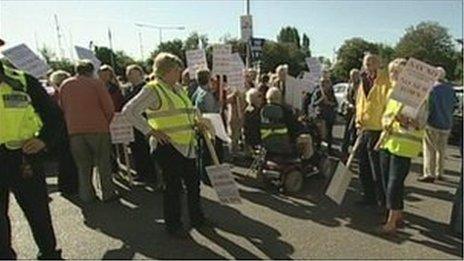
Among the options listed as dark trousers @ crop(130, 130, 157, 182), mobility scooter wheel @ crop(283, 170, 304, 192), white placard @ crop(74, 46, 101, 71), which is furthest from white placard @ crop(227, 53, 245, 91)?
mobility scooter wheel @ crop(283, 170, 304, 192)

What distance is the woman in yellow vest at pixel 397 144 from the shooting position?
6520 mm

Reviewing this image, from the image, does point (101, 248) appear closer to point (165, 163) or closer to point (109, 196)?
point (165, 163)

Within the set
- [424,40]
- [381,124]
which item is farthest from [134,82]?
[424,40]

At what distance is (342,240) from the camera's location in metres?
6.58

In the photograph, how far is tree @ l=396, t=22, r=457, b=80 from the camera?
245 ft

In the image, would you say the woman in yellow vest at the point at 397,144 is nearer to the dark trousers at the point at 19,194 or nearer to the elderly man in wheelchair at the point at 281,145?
the elderly man in wheelchair at the point at 281,145

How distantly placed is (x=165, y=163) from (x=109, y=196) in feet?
7.61

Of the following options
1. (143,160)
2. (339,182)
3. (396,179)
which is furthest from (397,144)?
(143,160)

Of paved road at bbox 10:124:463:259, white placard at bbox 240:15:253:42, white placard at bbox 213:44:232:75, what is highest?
white placard at bbox 240:15:253:42

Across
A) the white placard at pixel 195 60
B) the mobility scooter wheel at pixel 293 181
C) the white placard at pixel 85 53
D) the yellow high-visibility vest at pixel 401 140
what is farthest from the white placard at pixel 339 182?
the white placard at pixel 85 53

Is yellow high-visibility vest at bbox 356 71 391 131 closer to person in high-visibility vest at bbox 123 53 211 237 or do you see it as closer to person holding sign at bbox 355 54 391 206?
person holding sign at bbox 355 54 391 206

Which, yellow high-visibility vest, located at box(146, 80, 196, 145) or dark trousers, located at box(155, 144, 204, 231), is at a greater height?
yellow high-visibility vest, located at box(146, 80, 196, 145)

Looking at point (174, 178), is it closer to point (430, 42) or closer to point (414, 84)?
point (414, 84)

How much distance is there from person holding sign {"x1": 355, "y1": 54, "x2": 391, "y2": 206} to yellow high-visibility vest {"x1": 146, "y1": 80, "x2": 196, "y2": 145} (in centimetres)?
213
